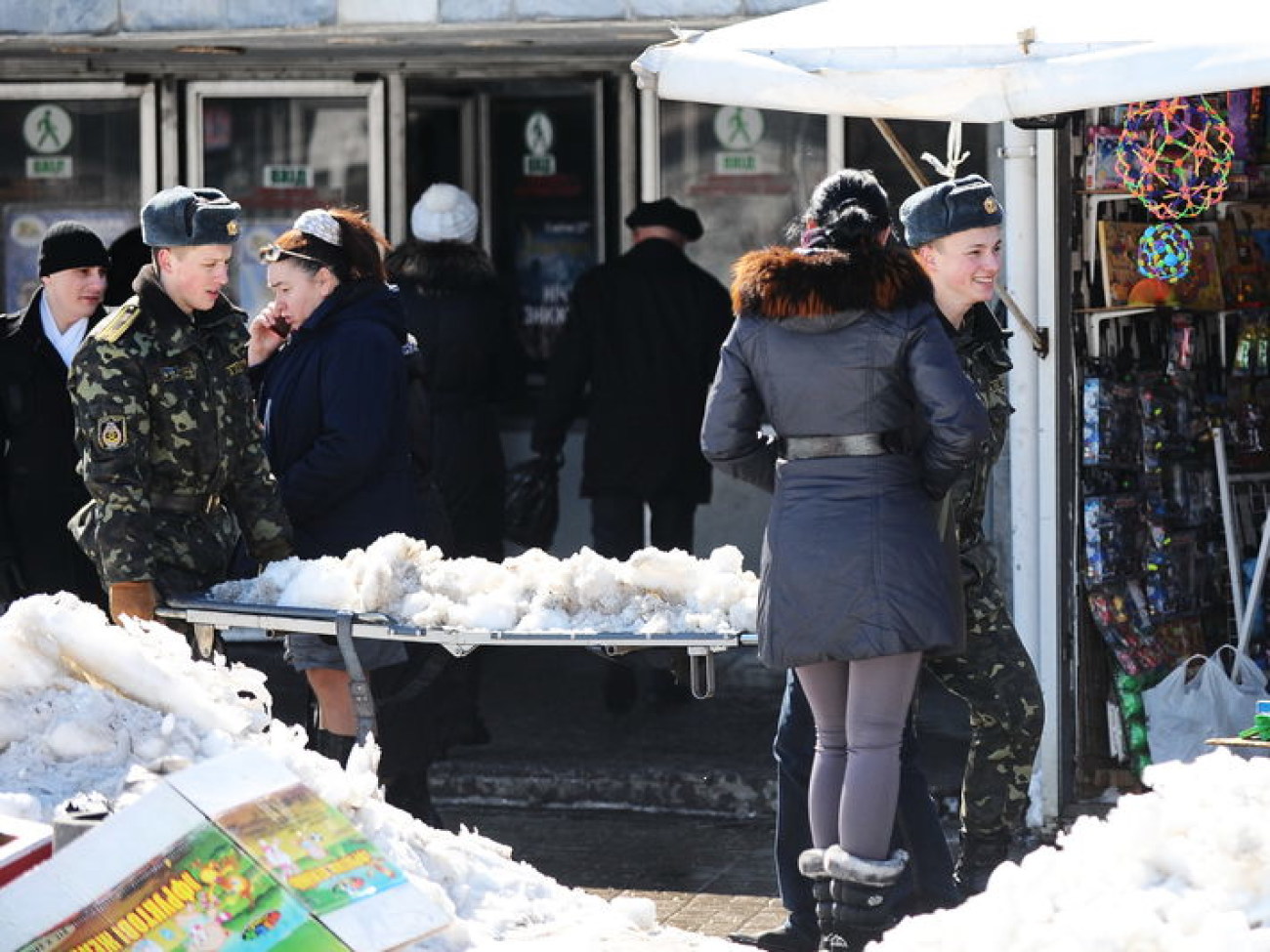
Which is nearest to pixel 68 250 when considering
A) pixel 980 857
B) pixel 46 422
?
pixel 46 422

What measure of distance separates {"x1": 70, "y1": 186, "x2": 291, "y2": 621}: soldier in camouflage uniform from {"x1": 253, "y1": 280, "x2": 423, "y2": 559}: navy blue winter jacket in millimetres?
289

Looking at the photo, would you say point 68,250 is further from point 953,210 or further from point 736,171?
point 953,210

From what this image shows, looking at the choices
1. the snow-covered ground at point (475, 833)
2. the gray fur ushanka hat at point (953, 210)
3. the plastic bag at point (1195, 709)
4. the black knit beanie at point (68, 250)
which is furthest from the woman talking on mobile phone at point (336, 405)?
the plastic bag at point (1195, 709)

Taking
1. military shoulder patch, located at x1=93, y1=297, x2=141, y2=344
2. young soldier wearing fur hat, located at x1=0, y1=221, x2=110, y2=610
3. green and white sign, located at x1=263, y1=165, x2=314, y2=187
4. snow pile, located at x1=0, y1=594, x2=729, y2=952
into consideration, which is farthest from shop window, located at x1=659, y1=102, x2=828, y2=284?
snow pile, located at x1=0, y1=594, x2=729, y2=952

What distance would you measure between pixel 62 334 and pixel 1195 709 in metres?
3.68

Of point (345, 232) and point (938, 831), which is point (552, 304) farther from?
point (938, 831)

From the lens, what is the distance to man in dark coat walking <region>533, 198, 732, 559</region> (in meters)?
9.35

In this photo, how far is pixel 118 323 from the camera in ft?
21.6

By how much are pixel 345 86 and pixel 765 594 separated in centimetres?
479

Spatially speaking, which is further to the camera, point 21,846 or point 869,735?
point 869,735

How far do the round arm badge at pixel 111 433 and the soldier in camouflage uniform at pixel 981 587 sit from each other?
203cm

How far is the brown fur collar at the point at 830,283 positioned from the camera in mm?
5867

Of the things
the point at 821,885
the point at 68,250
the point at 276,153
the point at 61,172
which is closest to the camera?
the point at 821,885

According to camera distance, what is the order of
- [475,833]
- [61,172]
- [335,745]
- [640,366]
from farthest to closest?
[61,172] → [640,366] → [335,745] → [475,833]
